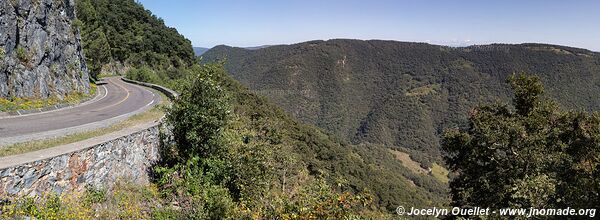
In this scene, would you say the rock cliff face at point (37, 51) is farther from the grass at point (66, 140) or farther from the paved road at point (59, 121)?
the grass at point (66, 140)

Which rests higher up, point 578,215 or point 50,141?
point 50,141

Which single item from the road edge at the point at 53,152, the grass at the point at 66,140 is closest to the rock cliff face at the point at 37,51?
the grass at the point at 66,140

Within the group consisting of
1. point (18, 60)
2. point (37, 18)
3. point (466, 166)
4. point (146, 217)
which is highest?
point (37, 18)

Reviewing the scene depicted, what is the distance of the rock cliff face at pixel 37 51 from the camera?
21.9 meters

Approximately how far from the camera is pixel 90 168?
11836 mm

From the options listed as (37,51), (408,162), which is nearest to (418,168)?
(408,162)

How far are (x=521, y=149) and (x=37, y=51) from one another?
1126 inches

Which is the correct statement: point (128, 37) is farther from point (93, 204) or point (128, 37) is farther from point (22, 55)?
point (93, 204)

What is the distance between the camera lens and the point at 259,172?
51.0ft

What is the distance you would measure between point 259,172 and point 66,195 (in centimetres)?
678

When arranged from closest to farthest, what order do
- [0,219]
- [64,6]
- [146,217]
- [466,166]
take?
[0,219], [146,217], [466,166], [64,6]

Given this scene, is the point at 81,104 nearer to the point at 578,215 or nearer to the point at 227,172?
the point at 227,172

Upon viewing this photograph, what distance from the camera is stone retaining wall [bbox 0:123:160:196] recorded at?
372 inches

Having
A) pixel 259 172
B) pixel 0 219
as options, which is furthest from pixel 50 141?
pixel 259 172
